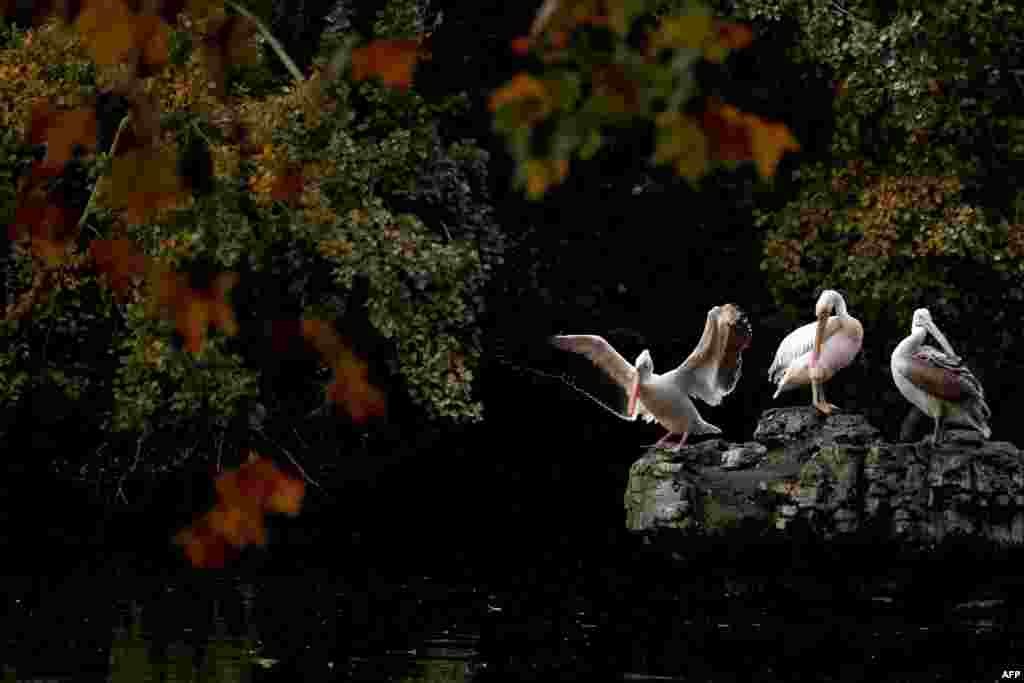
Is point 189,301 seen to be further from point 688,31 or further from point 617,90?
point 688,31

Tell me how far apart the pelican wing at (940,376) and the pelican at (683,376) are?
1.50m

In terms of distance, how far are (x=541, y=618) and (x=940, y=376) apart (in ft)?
12.6

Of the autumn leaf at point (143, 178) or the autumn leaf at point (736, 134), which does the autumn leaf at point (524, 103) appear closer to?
the autumn leaf at point (736, 134)

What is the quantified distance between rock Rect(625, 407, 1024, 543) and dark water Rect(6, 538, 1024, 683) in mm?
234

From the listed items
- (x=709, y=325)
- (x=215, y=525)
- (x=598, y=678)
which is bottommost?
(x=598, y=678)

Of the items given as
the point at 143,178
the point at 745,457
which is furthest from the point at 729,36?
the point at 745,457

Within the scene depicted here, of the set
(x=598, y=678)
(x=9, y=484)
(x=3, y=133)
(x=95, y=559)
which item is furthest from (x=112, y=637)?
(x=9, y=484)

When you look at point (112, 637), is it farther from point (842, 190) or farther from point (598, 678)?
point (842, 190)

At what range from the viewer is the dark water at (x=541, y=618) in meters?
10.3

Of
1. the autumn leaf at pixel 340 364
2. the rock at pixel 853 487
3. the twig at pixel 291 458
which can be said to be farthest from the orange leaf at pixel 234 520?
the twig at pixel 291 458

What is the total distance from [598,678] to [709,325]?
560cm

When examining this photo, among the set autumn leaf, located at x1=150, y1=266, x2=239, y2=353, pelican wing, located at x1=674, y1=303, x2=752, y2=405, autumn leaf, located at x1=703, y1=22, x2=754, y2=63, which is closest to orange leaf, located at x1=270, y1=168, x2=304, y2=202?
autumn leaf, located at x1=150, y1=266, x2=239, y2=353

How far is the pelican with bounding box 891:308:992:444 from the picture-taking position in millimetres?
14258

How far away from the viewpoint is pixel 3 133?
623 inches
